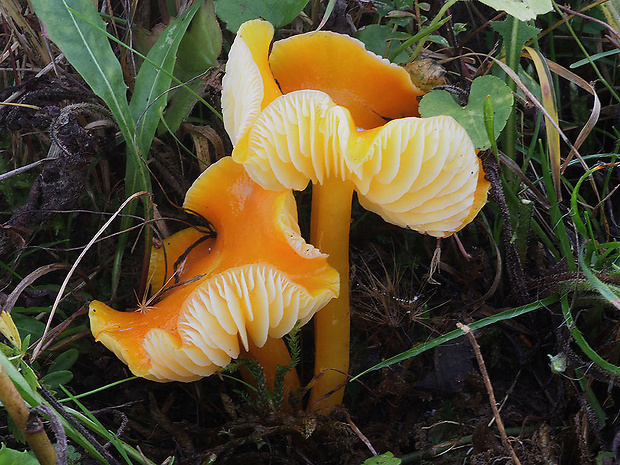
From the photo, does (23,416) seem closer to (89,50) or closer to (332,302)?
(332,302)

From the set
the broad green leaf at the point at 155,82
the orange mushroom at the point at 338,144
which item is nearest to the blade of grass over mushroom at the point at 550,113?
the orange mushroom at the point at 338,144

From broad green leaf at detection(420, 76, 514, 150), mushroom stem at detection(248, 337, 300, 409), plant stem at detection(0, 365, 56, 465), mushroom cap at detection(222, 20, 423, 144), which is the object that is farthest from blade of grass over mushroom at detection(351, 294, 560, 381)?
plant stem at detection(0, 365, 56, 465)

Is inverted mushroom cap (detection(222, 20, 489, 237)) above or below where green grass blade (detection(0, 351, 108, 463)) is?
above

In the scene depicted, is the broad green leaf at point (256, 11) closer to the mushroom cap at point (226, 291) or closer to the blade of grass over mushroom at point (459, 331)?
the mushroom cap at point (226, 291)

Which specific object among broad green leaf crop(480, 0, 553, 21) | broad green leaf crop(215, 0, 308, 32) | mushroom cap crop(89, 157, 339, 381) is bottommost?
mushroom cap crop(89, 157, 339, 381)

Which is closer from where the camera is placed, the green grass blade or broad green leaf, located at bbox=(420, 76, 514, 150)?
the green grass blade

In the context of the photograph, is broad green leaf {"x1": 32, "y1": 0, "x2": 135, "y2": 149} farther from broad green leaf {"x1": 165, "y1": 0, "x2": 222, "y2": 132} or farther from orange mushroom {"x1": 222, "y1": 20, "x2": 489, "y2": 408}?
orange mushroom {"x1": 222, "y1": 20, "x2": 489, "y2": 408}
